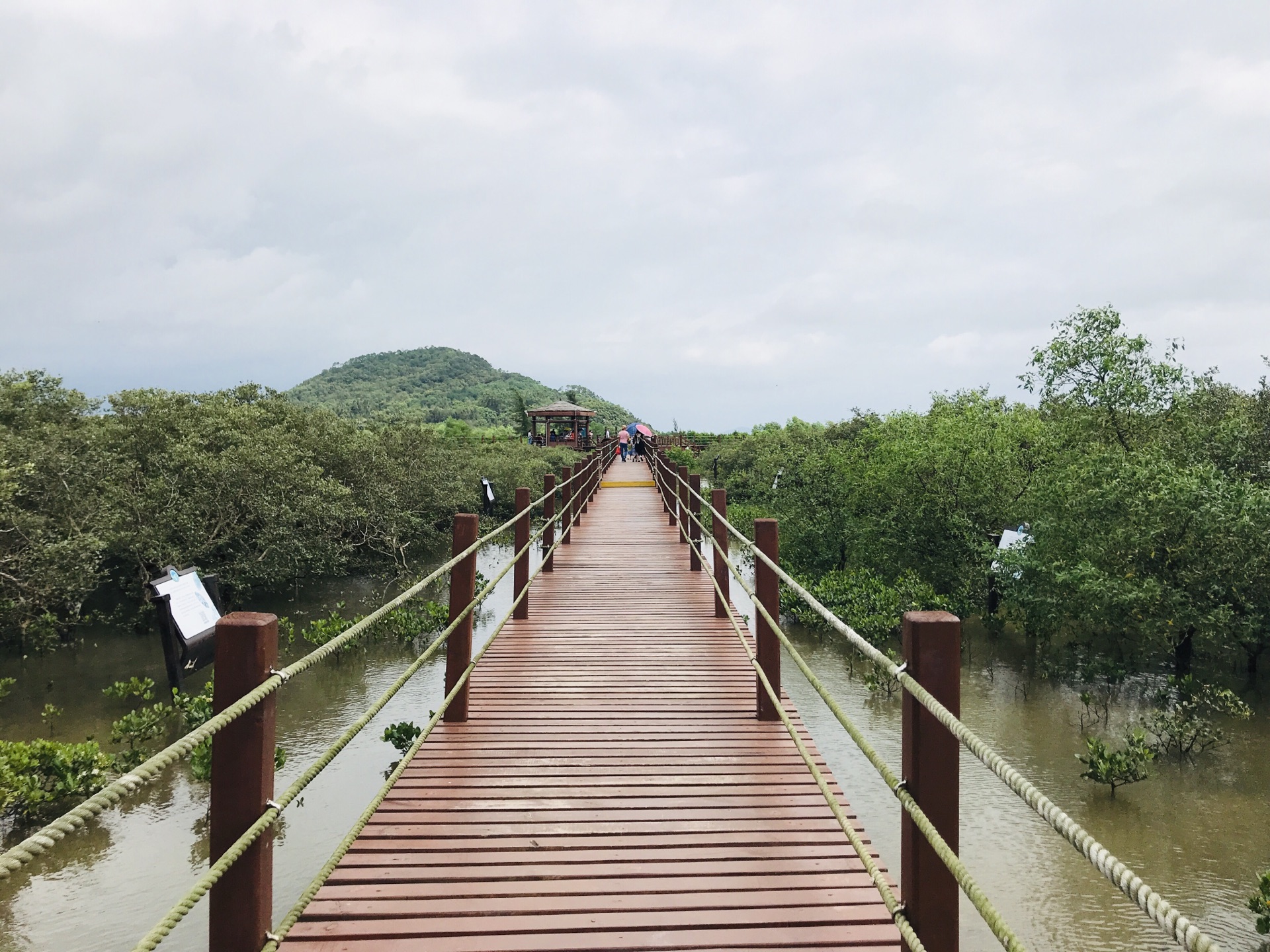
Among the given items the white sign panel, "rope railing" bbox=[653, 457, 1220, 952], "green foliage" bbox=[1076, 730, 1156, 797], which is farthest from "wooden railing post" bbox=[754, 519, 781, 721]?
the white sign panel

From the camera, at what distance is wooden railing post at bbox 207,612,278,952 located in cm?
177

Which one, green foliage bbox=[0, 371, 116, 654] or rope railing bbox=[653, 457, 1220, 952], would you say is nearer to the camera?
rope railing bbox=[653, 457, 1220, 952]

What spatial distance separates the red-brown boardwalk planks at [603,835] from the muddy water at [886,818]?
268 cm

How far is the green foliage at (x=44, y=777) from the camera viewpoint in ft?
20.4

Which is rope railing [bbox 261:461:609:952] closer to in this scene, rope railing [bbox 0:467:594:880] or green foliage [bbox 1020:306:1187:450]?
rope railing [bbox 0:467:594:880]

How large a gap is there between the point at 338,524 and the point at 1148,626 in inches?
469

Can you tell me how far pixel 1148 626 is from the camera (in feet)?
29.0

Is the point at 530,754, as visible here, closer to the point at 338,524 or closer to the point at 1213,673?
the point at 1213,673

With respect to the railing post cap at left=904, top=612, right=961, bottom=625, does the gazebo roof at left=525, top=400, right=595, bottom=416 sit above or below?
above

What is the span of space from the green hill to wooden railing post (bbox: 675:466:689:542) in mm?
44824

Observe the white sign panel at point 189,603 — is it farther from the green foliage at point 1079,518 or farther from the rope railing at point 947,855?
the green foliage at point 1079,518

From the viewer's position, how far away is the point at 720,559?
642cm

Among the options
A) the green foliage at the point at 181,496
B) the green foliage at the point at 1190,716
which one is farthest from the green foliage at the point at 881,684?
the green foliage at the point at 181,496

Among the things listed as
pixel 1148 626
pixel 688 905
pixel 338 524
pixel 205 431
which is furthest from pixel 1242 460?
pixel 205 431
